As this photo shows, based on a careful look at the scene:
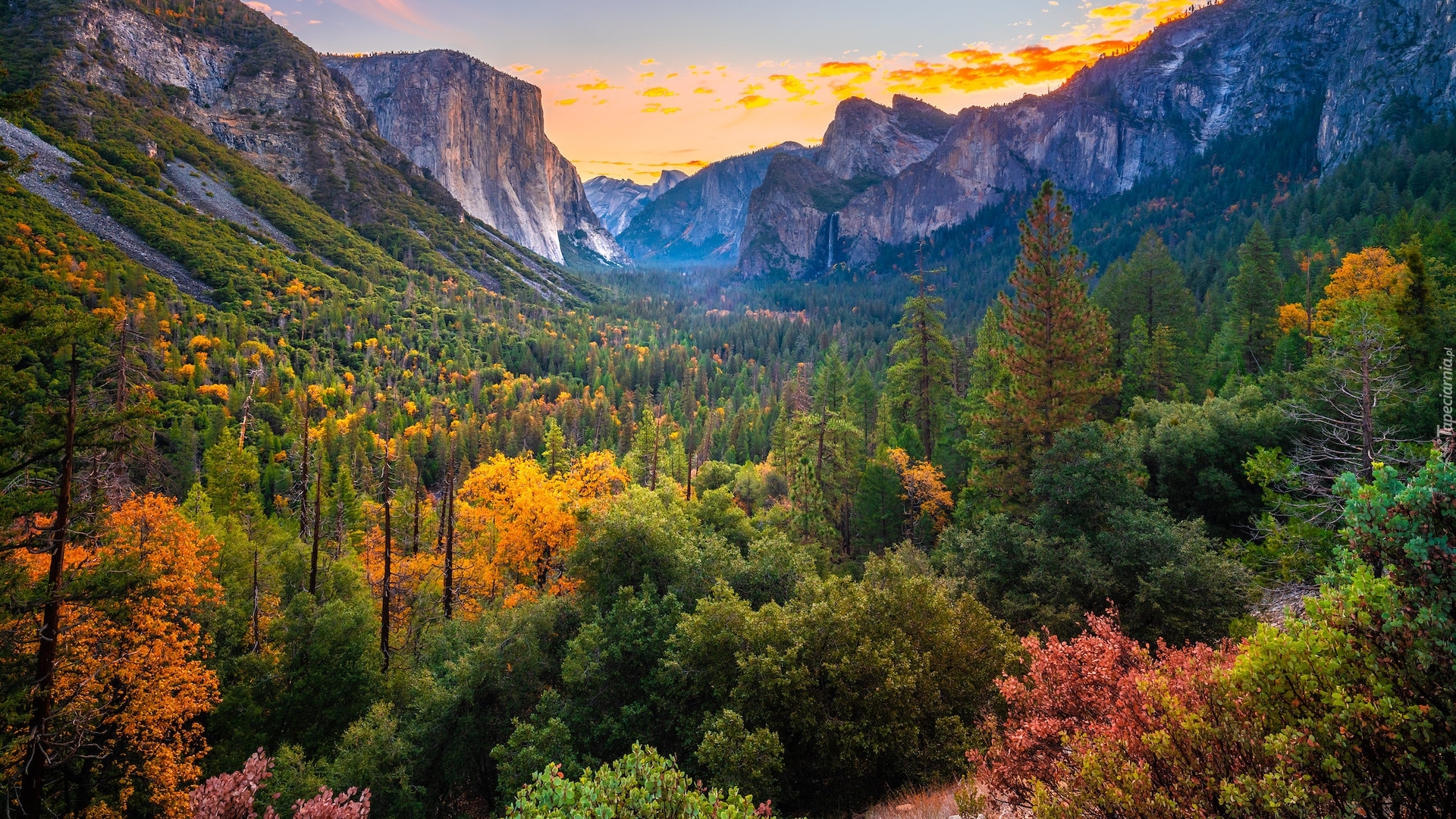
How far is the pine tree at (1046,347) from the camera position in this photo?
2297 cm

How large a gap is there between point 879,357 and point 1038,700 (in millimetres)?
113583

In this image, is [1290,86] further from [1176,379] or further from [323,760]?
[323,760]

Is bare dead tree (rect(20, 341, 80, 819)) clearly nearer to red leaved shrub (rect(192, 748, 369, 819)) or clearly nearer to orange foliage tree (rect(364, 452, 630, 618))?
red leaved shrub (rect(192, 748, 369, 819))

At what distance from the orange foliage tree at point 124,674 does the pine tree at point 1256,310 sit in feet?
189

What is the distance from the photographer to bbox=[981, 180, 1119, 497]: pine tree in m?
23.0

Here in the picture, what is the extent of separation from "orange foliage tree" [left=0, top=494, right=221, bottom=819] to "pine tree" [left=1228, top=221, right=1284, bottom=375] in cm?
5769

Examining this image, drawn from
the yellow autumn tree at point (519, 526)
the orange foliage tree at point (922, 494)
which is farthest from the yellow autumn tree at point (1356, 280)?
the yellow autumn tree at point (519, 526)

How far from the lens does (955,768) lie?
11242 mm

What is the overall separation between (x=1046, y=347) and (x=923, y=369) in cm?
1528

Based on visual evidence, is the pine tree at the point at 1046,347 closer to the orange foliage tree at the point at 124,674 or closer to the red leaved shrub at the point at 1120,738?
the red leaved shrub at the point at 1120,738

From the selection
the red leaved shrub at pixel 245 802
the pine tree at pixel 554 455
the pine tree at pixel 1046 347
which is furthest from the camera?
the pine tree at pixel 554 455

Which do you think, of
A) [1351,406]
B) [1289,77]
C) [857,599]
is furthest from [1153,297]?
[1289,77]

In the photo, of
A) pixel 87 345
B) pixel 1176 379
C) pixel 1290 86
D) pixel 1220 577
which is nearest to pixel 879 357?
pixel 1176 379

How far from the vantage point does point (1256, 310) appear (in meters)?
43.0
